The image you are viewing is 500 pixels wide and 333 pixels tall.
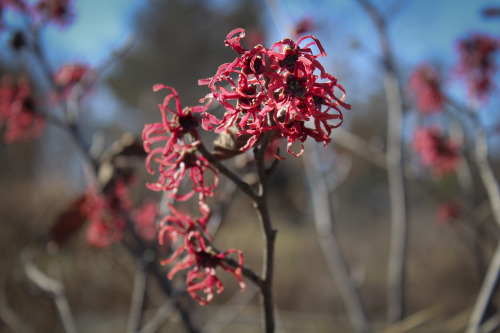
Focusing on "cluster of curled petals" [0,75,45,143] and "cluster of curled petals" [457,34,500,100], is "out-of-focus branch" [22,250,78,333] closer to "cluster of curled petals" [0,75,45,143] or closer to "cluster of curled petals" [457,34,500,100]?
"cluster of curled petals" [0,75,45,143]

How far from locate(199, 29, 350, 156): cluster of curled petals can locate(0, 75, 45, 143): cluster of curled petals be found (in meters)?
1.21

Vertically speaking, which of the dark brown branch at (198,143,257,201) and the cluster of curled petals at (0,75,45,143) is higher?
the cluster of curled petals at (0,75,45,143)

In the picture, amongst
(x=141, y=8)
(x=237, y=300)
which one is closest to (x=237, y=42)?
(x=237, y=300)

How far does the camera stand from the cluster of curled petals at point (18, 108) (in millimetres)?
1383

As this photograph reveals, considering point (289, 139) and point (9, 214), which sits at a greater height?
point (9, 214)

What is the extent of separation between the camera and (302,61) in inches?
15.8

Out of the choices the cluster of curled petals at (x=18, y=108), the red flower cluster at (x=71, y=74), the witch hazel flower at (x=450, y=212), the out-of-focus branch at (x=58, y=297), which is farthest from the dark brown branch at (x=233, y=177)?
the witch hazel flower at (x=450, y=212)

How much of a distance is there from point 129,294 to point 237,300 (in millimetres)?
1772

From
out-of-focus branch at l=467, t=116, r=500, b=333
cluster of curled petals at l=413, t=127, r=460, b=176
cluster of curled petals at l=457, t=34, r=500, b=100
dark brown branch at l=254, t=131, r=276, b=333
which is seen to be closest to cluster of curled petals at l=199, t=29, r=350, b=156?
dark brown branch at l=254, t=131, r=276, b=333

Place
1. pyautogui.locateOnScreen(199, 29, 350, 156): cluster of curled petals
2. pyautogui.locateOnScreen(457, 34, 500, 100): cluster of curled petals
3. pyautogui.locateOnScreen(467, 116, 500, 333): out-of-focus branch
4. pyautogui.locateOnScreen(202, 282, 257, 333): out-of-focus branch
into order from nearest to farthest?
pyautogui.locateOnScreen(199, 29, 350, 156): cluster of curled petals → pyautogui.locateOnScreen(467, 116, 500, 333): out-of-focus branch → pyautogui.locateOnScreen(202, 282, 257, 333): out-of-focus branch → pyautogui.locateOnScreen(457, 34, 500, 100): cluster of curled petals

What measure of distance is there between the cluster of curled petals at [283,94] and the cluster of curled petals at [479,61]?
165 centimetres

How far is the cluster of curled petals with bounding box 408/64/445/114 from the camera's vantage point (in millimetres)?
2176

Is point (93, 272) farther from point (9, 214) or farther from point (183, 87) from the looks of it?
point (183, 87)

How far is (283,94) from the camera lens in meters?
0.40
